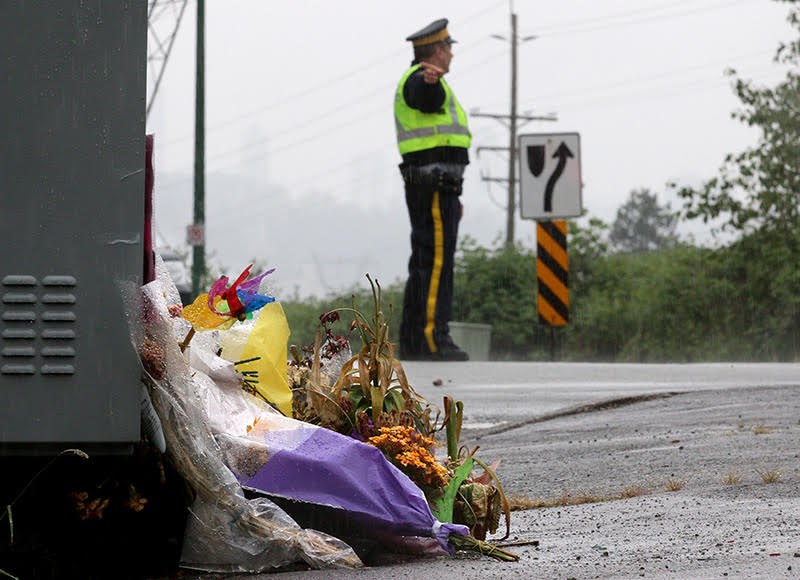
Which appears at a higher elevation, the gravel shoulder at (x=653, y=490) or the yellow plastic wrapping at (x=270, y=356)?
the yellow plastic wrapping at (x=270, y=356)

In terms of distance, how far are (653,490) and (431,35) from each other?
7.61 metres

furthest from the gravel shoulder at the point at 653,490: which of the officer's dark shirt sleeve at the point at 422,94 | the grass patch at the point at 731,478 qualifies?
the officer's dark shirt sleeve at the point at 422,94

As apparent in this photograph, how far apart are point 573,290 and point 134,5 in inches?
1098

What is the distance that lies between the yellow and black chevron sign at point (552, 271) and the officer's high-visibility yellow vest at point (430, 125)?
1556 mm

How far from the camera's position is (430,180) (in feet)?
45.0

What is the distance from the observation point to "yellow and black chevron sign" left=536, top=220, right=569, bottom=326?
14.9m

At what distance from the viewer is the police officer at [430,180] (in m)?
13.4

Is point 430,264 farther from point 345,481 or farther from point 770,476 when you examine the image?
point 345,481

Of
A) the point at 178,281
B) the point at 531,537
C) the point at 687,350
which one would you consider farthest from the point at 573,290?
the point at 531,537

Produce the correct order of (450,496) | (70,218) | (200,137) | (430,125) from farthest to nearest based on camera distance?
(200,137), (430,125), (450,496), (70,218)

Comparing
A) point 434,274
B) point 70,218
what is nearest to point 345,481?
point 70,218

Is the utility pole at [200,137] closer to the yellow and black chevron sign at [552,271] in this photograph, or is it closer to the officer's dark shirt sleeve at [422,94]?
the yellow and black chevron sign at [552,271]

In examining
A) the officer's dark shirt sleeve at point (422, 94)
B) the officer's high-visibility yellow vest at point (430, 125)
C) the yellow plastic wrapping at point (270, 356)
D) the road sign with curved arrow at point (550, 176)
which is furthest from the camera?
the road sign with curved arrow at point (550, 176)

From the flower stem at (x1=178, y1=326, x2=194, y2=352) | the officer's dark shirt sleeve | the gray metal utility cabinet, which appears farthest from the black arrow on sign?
the gray metal utility cabinet
